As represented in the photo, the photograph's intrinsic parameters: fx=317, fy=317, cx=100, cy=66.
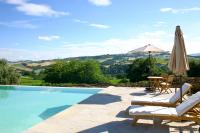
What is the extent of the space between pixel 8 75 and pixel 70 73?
19.9 ft

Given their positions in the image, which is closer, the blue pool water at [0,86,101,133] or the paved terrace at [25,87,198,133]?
the paved terrace at [25,87,198,133]

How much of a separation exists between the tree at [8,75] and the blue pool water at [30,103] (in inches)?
94.7

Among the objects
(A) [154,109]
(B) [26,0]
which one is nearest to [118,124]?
(A) [154,109]

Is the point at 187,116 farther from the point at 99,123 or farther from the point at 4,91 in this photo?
the point at 4,91


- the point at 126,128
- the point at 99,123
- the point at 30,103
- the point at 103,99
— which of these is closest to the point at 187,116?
the point at 126,128

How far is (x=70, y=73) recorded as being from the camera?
81.3 feet

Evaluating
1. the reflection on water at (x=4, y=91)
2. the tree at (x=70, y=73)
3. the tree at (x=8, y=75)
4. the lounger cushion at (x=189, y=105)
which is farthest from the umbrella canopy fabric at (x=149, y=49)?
the tree at (x=70, y=73)

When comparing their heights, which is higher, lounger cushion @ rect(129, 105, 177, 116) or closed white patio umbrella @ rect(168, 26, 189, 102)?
closed white patio umbrella @ rect(168, 26, 189, 102)

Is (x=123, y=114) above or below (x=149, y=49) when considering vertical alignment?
below

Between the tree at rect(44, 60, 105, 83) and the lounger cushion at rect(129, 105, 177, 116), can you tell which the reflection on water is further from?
the lounger cushion at rect(129, 105, 177, 116)

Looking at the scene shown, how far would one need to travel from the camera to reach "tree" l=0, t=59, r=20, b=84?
19263 millimetres

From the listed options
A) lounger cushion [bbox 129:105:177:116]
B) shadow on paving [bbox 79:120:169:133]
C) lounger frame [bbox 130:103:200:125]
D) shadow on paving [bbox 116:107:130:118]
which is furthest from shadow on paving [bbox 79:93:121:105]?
lounger frame [bbox 130:103:200:125]

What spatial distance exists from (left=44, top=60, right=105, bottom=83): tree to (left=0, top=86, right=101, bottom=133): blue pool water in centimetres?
791

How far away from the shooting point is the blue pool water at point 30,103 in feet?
30.1
